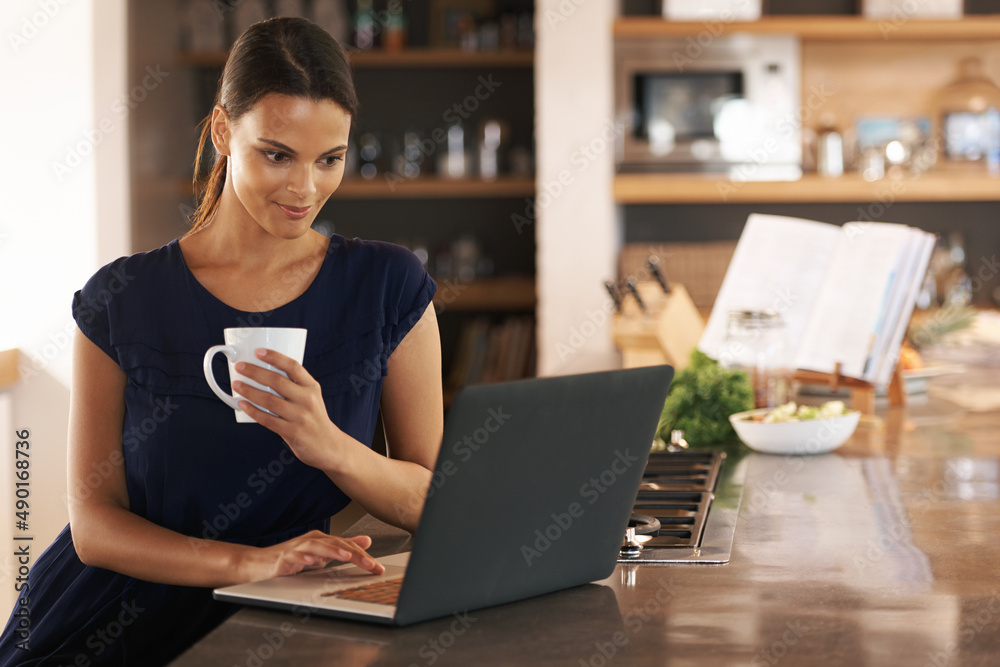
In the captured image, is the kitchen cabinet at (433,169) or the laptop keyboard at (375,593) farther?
the kitchen cabinet at (433,169)

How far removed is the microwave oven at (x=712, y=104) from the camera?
3.89 m

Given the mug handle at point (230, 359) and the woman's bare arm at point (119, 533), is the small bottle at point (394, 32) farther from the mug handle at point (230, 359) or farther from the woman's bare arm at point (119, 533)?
the mug handle at point (230, 359)

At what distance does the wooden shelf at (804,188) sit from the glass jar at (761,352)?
189 cm

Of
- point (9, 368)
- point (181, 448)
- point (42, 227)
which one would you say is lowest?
point (9, 368)

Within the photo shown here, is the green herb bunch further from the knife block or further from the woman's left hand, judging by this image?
the woman's left hand

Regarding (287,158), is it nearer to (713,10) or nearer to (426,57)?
(713,10)

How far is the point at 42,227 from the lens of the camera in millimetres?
2996

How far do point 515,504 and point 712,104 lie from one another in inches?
130

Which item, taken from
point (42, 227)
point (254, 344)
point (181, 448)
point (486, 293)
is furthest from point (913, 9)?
point (254, 344)

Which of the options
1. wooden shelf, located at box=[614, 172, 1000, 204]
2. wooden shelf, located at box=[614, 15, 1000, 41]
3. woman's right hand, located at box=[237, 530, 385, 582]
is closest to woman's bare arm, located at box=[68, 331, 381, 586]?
woman's right hand, located at box=[237, 530, 385, 582]

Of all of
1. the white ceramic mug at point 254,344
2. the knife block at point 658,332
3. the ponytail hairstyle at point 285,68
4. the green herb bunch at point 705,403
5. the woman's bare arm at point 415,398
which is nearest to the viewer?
the white ceramic mug at point 254,344

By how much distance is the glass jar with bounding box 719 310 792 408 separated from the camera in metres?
1.96

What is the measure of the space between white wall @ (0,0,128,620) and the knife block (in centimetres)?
155

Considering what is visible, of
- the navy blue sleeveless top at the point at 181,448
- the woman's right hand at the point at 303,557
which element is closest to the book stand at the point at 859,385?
the navy blue sleeveless top at the point at 181,448
